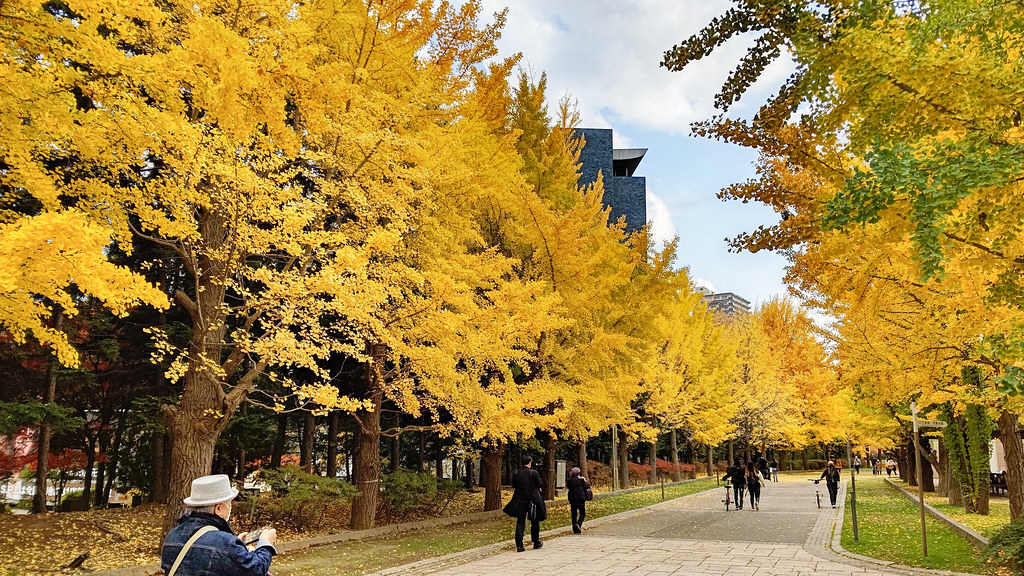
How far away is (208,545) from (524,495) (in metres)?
8.34

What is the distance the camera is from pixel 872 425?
995 inches

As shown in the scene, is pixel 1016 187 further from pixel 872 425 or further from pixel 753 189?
pixel 872 425

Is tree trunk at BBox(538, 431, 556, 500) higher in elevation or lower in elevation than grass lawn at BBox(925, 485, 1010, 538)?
higher

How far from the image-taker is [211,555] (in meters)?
3.31

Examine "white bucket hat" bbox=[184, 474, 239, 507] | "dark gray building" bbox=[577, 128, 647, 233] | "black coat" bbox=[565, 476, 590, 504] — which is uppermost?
"dark gray building" bbox=[577, 128, 647, 233]

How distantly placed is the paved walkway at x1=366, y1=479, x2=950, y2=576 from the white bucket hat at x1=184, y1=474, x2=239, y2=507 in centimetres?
601

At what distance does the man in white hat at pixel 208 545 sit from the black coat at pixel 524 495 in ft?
26.5

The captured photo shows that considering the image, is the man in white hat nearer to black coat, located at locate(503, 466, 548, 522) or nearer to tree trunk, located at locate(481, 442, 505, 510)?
black coat, located at locate(503, 466, 548, 522)

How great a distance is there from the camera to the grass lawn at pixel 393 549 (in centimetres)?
919

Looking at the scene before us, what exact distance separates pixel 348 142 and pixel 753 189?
19.6 ft

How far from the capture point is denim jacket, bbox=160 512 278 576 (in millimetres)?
3299

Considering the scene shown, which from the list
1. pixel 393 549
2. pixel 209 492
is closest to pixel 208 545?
pixel 209 492

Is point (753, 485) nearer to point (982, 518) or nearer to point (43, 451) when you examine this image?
point (982, 518)

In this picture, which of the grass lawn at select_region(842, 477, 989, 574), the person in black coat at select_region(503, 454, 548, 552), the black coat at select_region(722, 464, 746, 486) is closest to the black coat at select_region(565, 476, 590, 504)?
the person in black coat at select_region(503, 454, 548, 552)
